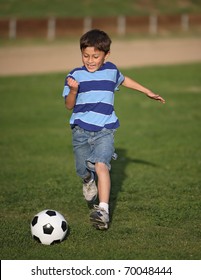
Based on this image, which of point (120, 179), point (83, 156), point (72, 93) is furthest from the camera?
point (120, 179)

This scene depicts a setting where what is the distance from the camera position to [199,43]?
33.8m

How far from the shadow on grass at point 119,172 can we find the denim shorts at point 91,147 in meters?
0.64

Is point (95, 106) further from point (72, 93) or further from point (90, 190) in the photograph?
point (90, 190)

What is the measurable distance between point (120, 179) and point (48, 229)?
10.4 feet

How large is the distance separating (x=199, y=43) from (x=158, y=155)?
75.9 feet

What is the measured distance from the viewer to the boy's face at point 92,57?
7004mm

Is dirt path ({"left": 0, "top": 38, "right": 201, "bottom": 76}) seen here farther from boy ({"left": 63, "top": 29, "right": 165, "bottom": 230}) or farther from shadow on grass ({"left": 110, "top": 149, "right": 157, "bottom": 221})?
boy ({"left": 63, "top": 29, "right": 165, "bottom": 230})

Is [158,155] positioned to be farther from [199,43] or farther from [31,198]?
[199,43]

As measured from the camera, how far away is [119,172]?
10023mm

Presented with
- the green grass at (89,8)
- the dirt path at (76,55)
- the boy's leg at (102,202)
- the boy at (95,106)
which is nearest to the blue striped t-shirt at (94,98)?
the boy at (95,106)

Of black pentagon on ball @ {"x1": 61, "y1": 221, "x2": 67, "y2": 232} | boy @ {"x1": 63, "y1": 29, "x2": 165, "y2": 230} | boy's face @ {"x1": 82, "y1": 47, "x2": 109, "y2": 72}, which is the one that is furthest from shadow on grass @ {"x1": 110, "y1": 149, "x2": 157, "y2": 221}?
boy's face @ {"x1": 82, "y1": 47, "x2": 109, "y2": 72}

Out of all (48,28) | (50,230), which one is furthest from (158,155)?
(48,28)

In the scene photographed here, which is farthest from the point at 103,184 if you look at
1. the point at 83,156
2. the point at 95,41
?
the point at 95,41

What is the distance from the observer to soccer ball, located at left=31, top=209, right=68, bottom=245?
6445 mm
